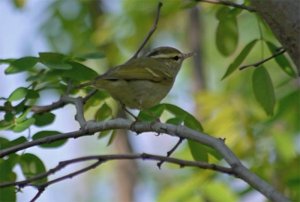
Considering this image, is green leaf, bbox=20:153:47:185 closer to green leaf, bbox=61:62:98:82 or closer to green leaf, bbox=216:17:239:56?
green leaf, bbox=61:62:98:82

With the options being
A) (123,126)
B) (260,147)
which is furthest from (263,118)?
(123,126)

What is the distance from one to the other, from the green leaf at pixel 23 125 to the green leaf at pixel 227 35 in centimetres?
102

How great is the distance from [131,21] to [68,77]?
219cm

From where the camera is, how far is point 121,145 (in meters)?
5.84

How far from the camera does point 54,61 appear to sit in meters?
3.37

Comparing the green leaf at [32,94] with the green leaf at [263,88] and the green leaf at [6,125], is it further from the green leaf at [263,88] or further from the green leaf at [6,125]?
the green leaf at [263,88]

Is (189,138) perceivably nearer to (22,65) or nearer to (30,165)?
(30,165)

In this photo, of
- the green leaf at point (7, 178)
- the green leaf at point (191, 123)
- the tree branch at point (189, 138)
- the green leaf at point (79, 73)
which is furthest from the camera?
the green leaf at point (79, 73)

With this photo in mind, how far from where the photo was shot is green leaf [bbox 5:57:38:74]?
10.7 ft

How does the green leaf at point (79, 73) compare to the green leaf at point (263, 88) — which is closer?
the green leaf at point (263, 88)

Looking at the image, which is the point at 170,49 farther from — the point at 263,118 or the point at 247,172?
the point at 247,172

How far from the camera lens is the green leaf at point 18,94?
10.3ft

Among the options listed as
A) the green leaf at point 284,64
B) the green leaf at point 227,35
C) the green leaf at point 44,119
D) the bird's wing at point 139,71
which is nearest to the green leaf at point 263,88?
the green leaf at point 284,64

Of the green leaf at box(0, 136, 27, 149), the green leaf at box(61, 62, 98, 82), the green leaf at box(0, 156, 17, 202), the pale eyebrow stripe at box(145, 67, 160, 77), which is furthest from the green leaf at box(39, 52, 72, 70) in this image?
the pale eyebrow stripe at box(145, 67, 160, 77)
